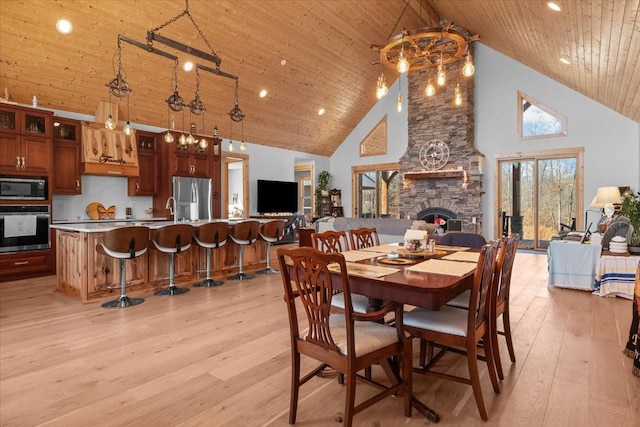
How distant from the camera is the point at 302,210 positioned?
12508 mm

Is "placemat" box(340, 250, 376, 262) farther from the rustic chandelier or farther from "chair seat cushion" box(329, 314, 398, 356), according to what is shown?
the rustic chandelier

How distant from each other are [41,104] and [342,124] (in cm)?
733

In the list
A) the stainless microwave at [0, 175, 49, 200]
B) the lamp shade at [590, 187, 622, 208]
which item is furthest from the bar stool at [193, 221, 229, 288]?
the lamp shade at [590, 187, 622, 208]

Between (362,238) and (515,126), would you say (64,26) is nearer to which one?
(362,238)

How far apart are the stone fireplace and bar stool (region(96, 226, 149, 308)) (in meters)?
7.44

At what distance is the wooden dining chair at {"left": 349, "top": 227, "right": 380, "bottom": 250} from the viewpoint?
3483 millimetres

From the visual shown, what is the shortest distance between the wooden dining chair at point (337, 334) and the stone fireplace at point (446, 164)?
26.2 feet

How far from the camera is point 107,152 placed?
6.68 m

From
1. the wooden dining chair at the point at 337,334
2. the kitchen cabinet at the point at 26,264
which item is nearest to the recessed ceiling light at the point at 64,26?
the kitchen cabinet at the point at 26,264

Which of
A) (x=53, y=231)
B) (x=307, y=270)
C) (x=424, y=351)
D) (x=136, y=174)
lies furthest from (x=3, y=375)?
(x=136, y=174)

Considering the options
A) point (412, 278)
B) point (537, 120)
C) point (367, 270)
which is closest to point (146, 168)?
point (367, 270)

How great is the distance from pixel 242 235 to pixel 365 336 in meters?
3.93

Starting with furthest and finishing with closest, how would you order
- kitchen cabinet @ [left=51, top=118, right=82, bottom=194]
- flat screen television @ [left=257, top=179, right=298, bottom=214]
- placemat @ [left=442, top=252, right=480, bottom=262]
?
flat screen television @ [left=257, top=179, right=298, bottom=214] < kitchen cabinet @ [left=51, top=118, right=82, bottom=194] < placemat @ [left=442, top=252, right=480, bottom=262]

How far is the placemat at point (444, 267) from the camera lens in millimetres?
2180
